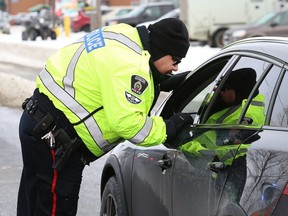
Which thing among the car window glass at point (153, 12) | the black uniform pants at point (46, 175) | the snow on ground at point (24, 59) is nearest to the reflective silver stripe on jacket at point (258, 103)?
the black uniform pants at point (46, 175)

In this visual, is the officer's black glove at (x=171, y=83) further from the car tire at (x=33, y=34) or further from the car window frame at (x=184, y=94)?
the car tire at (x=33, y=34)

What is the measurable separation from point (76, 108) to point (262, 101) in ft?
3.54

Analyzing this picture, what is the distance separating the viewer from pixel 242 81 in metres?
3.52

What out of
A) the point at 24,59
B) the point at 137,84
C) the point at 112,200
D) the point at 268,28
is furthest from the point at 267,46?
the point at 24,59

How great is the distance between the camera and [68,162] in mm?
3928

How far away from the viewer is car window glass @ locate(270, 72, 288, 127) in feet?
9.53

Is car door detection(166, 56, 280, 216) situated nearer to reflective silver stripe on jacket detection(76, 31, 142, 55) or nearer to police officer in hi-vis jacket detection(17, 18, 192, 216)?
police officer in hi-vis jacket detection(17, 18, 192, 216)

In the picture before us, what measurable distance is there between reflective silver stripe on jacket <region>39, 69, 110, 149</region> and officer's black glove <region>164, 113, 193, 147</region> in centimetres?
38

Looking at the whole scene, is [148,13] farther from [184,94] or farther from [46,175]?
[46,175]

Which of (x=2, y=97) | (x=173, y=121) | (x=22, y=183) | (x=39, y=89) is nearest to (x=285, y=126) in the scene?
(x=173, y=121)

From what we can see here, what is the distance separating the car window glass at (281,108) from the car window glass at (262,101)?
0.07 metres

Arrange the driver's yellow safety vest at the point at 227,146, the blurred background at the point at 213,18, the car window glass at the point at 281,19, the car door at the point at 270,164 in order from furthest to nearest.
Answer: the blurred background at the point at 213,18
the car window glass at the point at 281,19
the driver's yellow safety vest at the point at 227,146
the car door at the point at 270,164

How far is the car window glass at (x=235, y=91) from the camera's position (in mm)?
3381

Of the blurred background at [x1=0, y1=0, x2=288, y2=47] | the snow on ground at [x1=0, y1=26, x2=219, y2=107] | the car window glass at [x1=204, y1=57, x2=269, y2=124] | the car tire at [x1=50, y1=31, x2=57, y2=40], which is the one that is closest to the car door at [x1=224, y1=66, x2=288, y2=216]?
the car window glass at [x1=204, y1=57, x2=269, y2=124]
